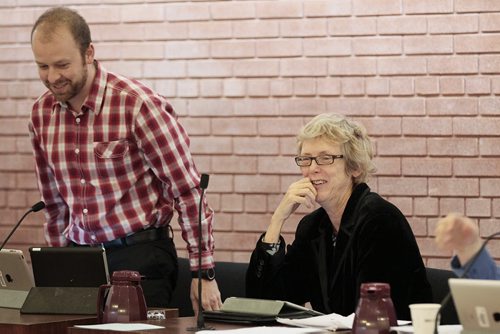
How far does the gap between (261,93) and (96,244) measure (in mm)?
1464

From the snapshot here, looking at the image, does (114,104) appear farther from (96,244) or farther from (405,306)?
(405,306)

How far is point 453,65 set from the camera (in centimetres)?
462

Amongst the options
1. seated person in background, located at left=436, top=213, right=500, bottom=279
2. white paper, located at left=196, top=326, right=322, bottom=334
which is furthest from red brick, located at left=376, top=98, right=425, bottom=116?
seated person in background, located at left=436, top=213, right=500, bottom=279

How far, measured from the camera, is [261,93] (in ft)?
16.1

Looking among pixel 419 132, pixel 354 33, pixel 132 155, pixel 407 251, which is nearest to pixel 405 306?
pixel 407 251

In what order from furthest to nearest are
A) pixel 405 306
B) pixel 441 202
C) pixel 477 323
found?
1. pixel 441 202
2. pixel 405 306
3. pixel 477 323

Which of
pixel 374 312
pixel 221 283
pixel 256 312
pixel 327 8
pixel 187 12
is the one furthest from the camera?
pixel 187 12

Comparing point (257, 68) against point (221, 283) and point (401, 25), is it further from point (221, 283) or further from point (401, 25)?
point (221, 283)

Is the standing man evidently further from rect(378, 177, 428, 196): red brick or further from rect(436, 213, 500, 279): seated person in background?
rect(436, 213, 500, 279): seated person in background

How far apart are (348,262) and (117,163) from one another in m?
0.94

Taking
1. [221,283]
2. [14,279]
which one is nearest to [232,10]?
[221,283]

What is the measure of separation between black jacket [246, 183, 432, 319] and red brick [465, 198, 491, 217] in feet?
3.40

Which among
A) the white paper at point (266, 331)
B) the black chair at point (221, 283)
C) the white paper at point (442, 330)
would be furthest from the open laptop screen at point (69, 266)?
the black chair at point (221, 283)

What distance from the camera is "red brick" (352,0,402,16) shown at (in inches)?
185
